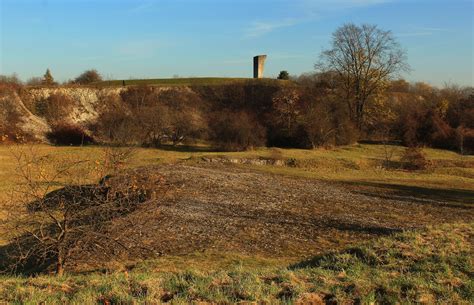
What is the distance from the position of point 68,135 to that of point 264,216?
34311 mm

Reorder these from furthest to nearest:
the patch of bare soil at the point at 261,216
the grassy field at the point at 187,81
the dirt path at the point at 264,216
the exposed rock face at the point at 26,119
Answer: the grassy field at the point at 187,81, the exposed rock face at the point at 26,119, the dirt path at the point at 264,216, the patch of bare soil at the point at 261,216

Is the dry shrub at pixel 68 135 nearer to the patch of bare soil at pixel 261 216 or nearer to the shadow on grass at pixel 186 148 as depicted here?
the shadow on grass at pixel 186 148

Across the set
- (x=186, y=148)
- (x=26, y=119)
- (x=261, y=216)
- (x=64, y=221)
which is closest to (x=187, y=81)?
(x=26, y=119)

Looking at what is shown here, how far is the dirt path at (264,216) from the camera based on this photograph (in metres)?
12.4

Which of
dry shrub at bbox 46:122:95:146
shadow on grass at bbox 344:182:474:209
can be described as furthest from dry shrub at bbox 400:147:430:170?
dry shrub at bbox 46:122:95:146

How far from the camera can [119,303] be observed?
16.9ft

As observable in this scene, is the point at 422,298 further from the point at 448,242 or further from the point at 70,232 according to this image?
the point at 70,232

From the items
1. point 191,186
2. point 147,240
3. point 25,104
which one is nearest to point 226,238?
point 147,240

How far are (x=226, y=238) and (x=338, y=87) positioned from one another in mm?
40171

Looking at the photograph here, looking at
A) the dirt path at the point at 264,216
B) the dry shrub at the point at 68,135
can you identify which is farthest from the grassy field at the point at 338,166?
the dry shrub at the point at 68,135

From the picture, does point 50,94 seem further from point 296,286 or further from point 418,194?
point 296,286

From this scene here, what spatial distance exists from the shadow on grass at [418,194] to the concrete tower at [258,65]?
4803cm

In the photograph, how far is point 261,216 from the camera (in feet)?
51.6

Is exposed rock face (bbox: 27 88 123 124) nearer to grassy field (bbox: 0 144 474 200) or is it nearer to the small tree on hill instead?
grassy field (bbox: 0 144 474 200)
